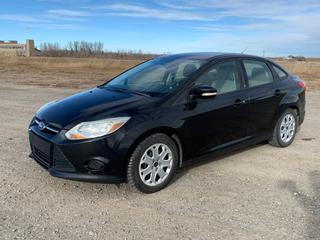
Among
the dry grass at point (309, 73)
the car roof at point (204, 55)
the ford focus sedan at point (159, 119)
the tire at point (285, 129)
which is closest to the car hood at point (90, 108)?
the ford focus sedan at point (159, 119)

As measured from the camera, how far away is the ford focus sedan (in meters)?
4.11

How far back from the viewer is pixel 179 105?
4574mm

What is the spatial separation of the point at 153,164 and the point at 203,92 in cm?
108

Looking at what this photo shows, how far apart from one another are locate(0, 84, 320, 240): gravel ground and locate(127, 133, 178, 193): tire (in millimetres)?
135

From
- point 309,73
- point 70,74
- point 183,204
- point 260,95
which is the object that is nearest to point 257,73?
point 260,95

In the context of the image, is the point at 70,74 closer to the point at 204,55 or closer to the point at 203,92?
the point at 204,55

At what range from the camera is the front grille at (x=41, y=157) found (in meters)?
4.33

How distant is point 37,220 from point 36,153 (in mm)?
1110

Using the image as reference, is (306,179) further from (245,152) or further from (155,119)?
(155,119)

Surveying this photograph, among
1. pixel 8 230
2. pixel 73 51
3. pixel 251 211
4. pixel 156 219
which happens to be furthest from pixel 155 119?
pixel 73 51

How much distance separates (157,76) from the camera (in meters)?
5.27

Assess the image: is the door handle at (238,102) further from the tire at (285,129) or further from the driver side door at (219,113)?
the tire at (285,129)

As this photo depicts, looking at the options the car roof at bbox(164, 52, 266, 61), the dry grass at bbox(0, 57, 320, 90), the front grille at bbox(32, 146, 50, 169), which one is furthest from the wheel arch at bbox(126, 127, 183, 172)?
the dry grass at bbox(0, 57, 320, 90)

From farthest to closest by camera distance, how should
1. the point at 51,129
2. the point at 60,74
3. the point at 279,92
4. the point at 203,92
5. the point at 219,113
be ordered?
the point at 60,74, the point at 279,92, the point at 219,113, the point at 203,92, the point at 51,129
